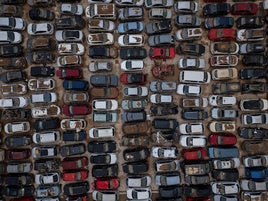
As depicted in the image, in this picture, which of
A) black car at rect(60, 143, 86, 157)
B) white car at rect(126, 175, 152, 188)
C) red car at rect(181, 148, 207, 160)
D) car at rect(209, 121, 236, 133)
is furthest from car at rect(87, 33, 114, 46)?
white car at rect(126, 175, 152, 188)

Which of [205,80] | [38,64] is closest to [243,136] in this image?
[205,80]

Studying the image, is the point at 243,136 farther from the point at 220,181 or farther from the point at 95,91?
the point at 95,91

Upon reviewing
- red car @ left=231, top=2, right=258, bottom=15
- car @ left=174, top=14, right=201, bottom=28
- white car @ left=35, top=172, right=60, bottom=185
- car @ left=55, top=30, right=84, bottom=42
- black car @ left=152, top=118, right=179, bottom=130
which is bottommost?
white car @ left=35, top=172, right=60, bottom=185

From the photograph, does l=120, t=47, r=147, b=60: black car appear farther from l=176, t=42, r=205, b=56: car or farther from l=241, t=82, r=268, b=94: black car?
l=241, t=82, r=268, b=94: black car

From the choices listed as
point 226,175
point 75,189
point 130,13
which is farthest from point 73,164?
point 130,13

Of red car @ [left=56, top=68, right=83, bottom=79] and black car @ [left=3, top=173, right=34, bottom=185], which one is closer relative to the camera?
black car @ [left=3, top=173, right=34, bottom=185]
